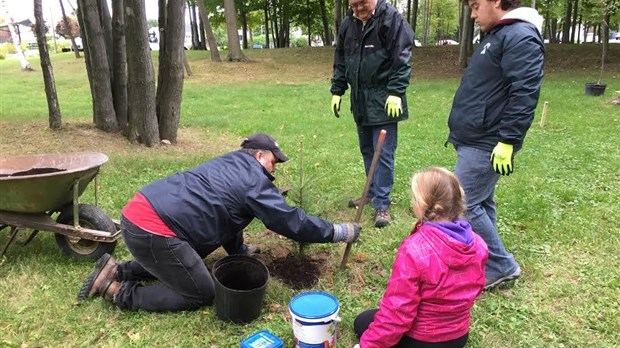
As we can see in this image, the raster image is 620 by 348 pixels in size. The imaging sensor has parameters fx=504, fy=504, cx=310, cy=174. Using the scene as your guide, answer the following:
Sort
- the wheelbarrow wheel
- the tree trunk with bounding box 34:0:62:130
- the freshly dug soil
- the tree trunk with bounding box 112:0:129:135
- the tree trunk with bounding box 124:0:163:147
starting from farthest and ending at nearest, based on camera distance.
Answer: the tree trunk with bounding box 112:0:129:135 → the tree trunk with bounding box 34:0:62:130 → the tree trunk with bounding box 124:0:163:147 → the wheelbarrow wheel → the freshly dug soil

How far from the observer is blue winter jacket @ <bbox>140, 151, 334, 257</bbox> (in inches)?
120

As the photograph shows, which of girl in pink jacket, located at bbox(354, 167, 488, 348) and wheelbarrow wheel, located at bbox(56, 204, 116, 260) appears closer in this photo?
girl in pink jacket, located at bbox(354, 167, 488, 348)

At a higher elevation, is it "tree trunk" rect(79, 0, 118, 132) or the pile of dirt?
"tree trunk" rect(79, 0, 118, 132)

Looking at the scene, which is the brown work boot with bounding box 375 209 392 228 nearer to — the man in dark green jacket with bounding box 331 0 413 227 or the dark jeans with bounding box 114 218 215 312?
the man in dark green jacket with bounding box 331 0 413 227

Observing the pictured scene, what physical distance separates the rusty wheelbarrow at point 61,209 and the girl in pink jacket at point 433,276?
2327 mm

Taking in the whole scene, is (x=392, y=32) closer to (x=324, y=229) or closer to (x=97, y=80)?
(x=324, y=229)

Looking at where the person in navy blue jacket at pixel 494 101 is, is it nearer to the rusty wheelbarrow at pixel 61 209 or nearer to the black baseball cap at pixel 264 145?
the black baseball cap at pixel 264 145

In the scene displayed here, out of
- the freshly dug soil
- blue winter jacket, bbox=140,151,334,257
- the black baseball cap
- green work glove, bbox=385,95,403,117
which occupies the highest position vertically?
green work glove, bbox=385,95,403,117

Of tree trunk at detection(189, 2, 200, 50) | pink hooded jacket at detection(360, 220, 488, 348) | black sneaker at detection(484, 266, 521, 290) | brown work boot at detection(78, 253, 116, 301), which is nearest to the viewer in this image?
pink hooded jacket at detection(360, 220, 488, 348)

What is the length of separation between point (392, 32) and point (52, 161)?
10.1ft

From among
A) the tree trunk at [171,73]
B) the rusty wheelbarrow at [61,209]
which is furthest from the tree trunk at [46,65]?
the rusty wheelbarrow at [61,209]

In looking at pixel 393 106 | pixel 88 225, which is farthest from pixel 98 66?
pixel 393 106

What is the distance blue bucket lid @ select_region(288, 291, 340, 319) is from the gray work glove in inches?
17.5

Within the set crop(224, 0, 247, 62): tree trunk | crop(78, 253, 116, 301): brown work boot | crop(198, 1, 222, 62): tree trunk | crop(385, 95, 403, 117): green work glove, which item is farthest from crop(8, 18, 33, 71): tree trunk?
crop(385, 95, 403, 117): green work glove
